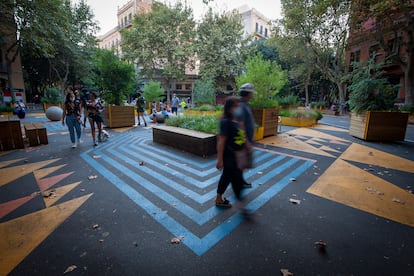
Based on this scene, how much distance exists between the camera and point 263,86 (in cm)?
796

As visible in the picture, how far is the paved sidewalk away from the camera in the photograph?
7.16ft

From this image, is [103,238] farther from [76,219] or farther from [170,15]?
[170,15]

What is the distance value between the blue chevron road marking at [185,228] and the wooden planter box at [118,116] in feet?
23.1

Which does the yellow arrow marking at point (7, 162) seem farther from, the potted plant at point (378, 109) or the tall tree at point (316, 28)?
the tall tree at point (316, 28)

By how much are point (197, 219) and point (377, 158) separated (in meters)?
5.92

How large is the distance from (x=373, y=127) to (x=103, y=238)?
9.69 m

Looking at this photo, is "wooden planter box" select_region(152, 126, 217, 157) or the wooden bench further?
the wooden bench

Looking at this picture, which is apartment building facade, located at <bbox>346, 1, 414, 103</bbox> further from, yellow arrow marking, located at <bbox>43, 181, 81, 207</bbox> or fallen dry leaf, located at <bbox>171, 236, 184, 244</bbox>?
yellow arrow marking, located at <bbox>43, 181, 81, 207</bbox>

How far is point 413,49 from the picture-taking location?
1445 cm

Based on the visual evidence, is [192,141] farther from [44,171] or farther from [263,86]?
[263,86]

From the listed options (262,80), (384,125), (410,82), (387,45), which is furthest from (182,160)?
(387,45)

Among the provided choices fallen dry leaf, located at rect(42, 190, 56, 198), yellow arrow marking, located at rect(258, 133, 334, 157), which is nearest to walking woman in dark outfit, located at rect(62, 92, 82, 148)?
fallen dry leaf, located at rect(42, 190, 56, 198)

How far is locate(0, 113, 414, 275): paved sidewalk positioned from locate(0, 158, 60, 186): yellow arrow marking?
0.9 inches

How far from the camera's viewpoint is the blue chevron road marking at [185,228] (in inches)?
97.9
